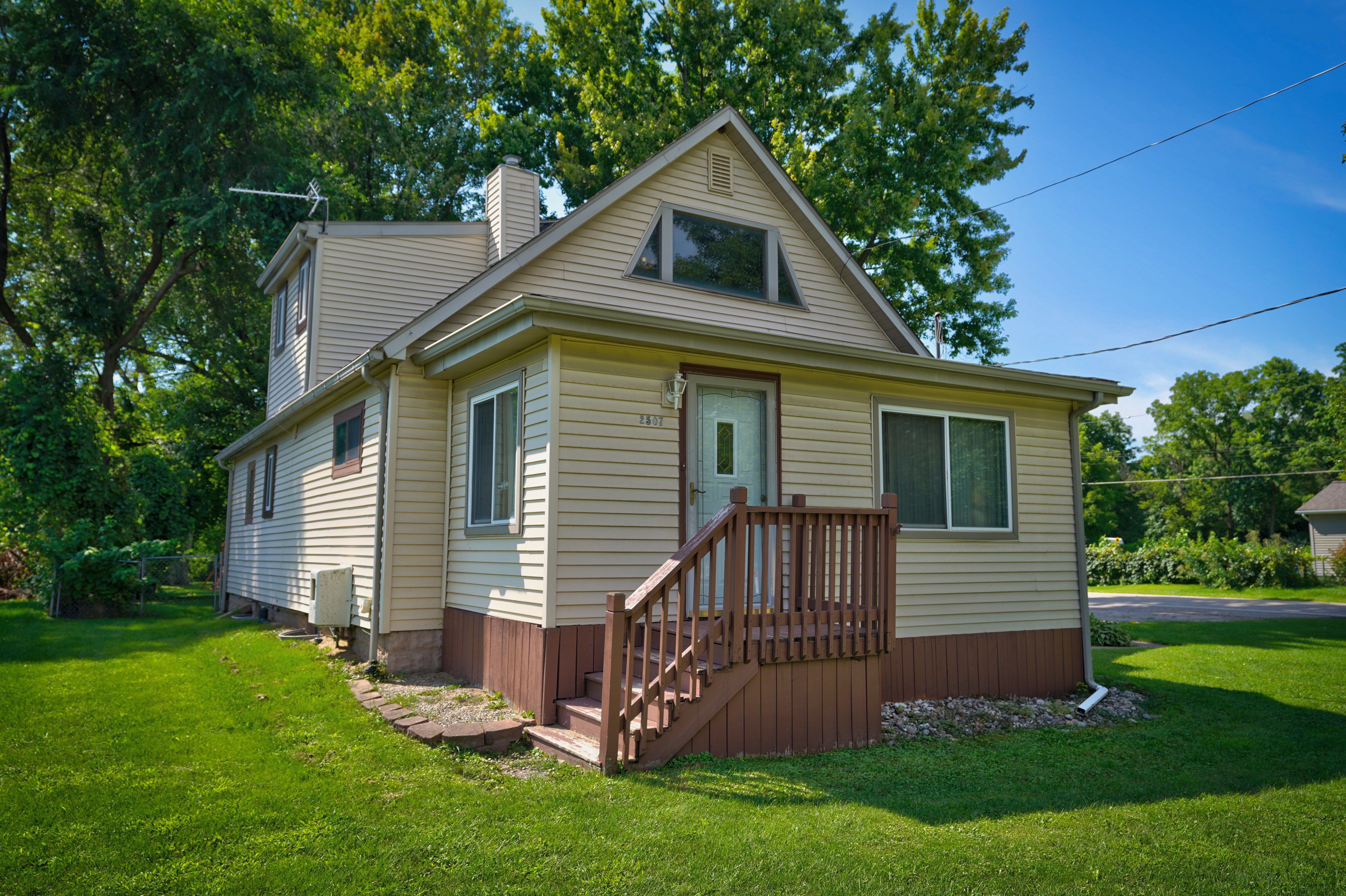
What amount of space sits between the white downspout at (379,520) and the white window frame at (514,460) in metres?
0.89

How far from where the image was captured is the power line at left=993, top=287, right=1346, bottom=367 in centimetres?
1156

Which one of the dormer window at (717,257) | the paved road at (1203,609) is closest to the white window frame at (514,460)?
the dormer window at (717,257)

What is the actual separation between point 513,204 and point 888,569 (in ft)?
25.8

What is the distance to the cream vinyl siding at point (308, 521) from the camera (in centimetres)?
888

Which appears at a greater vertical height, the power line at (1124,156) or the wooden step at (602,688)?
the power line at (1124,156)

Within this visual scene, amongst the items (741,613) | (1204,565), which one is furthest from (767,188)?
(1204,565)

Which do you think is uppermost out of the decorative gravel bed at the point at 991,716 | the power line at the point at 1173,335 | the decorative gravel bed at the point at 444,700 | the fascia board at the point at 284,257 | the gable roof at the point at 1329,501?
the fascia board at the point at 284,257

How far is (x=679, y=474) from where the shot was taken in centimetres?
726

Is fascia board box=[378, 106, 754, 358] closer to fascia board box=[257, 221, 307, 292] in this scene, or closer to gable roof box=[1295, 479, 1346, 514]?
fascia board box=[257, 221, 307, 292]

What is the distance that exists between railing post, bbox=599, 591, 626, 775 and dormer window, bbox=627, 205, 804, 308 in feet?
17.8

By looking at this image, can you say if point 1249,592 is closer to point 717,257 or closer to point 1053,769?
point 717,257

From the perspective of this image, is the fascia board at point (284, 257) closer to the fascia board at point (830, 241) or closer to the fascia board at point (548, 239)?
the fascia board at point (548, 239)

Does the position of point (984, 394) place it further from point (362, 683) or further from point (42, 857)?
point (42, 857)

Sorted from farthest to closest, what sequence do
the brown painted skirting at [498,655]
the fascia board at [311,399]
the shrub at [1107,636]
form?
the shrub at [1107,636], the fascia board at [311,399], the brown painted skirting at [498,655]
